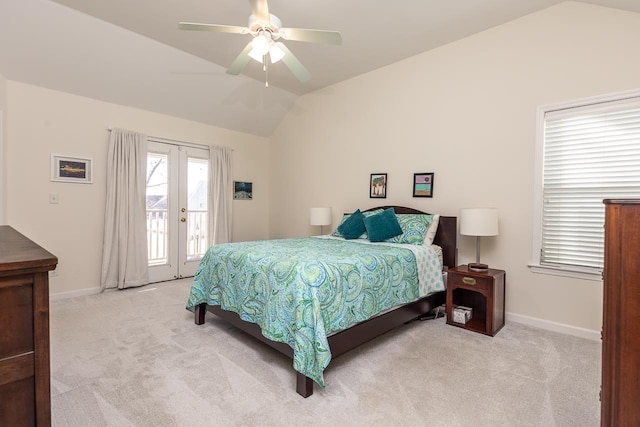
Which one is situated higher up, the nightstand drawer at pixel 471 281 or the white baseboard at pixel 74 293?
the nightstand drawer at pixel 471 281

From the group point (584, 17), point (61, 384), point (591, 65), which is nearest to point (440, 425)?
point (61, 384)

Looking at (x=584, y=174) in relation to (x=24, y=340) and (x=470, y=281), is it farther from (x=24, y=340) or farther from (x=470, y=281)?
(x=24, y=340)

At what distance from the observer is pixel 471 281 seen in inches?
118

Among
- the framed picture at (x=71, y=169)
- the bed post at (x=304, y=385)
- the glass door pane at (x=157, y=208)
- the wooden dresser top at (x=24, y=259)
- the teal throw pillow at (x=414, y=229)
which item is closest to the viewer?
the wooden dresser top at (x=24, y=259)

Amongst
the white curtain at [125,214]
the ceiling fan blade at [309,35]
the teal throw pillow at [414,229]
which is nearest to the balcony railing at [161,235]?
the white curtain at [125,214]

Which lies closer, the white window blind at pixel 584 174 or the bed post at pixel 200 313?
the white window blind at pixel 584 174

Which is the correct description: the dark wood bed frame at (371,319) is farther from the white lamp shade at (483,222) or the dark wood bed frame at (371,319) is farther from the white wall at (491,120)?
the white lamp shade at (483,222)

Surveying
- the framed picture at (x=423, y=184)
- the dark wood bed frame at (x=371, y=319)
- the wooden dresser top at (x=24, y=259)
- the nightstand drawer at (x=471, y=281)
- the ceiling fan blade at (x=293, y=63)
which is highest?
the ceiling fan blade at (x=293, y=63)

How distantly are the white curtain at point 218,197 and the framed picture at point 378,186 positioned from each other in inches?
99.7

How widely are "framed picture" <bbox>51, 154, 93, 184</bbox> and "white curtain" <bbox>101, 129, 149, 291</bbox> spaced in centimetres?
22

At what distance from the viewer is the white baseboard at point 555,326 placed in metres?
2.78

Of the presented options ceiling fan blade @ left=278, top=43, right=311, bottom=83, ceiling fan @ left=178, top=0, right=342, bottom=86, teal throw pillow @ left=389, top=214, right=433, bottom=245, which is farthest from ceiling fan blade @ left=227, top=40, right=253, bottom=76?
teal throw pillow @ left=389, top=214, right=433, bottom=245

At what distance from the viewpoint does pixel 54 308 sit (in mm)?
3438

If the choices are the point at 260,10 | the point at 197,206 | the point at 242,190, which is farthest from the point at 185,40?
the point at 242,190
